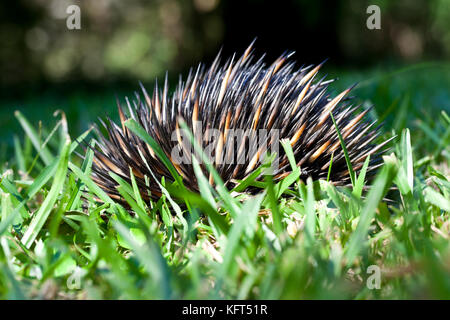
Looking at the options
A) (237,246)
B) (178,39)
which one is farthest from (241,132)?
(178,39)

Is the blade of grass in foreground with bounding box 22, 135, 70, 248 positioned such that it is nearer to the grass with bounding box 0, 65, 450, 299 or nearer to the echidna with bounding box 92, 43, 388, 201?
the grass with bounding box 0, 65, 450, 299

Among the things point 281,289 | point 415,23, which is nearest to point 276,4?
point 415,23

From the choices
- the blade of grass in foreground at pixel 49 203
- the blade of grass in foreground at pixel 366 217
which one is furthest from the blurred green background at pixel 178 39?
the blade of grass in foreground at pixel 366 217

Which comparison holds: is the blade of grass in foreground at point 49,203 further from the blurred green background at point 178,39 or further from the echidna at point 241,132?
the blurred green background at point 178,39

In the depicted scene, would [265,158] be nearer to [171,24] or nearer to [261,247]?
[261,247]

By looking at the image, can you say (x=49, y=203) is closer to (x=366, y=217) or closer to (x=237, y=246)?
(x=237, y=246)

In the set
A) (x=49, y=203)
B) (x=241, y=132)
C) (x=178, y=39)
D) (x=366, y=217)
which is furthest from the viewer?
(x=178, y=39)
